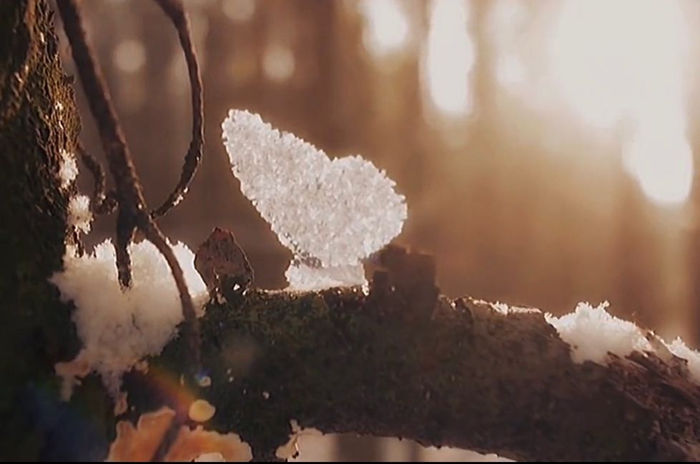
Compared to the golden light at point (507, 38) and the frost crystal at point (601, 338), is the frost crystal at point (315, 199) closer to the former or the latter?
the frost crystal at point (601, 338)

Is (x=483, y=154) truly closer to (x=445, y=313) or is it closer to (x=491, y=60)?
(x=491, y=60)

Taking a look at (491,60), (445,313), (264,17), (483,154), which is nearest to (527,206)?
(483,154)

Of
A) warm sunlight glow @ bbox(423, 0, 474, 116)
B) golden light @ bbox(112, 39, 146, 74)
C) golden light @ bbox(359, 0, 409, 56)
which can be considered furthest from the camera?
golden light @ bbox(112, 39, 146, 74)

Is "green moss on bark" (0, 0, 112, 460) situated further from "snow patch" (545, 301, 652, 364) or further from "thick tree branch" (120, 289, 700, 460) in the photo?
"snow patch" (545, 301, 652, 364)

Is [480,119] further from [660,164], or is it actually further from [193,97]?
[193,97]

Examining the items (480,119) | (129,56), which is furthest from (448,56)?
(129,56)

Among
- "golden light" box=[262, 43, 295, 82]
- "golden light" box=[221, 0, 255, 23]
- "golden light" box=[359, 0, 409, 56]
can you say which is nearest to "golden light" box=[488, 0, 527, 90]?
"golden light" box=[359, 0, 409, 56]
